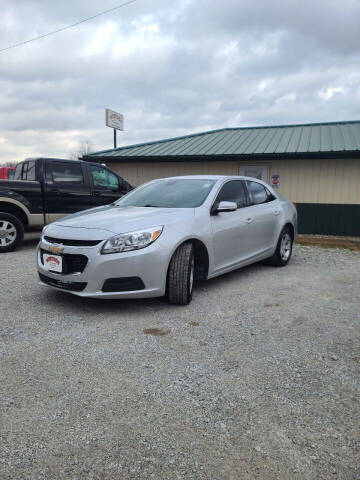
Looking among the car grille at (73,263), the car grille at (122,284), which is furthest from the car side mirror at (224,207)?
the car grille at (73,263)

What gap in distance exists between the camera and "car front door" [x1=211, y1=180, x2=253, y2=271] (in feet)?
14.4

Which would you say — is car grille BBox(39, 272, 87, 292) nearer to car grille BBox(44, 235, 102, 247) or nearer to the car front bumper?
the car front bumper

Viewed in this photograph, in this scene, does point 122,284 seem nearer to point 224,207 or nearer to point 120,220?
point 120,220

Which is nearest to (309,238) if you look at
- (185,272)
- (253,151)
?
(253,151)

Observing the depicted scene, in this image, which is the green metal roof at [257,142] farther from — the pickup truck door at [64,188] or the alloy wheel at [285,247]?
the alloy wheel at [285,247]

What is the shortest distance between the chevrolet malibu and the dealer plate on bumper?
1cm

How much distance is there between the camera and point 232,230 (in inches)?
182

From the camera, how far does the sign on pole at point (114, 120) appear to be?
18297mm

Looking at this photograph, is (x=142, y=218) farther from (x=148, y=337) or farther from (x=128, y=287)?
(x=148, y=337)

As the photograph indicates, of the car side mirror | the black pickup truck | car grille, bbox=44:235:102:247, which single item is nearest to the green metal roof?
the black pickup truck

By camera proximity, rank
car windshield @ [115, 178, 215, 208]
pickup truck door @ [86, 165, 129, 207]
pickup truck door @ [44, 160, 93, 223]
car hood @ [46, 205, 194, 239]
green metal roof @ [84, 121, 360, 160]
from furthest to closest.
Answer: green metal roof @ [84, 121, 360, 160] < pickup truck door @ [86, 165, 129, 207] < pickup truck door @ [44, 160, 93, 223] < car windshield @ [115, 178, 215, 208] < car hood @ [46, 205, 194, 239]

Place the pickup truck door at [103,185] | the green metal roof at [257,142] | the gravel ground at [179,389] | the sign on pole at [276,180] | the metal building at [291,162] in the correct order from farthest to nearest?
the sign on pole at [276,180], the green metal roof at [257,142], the metal building at [291,162], the pickup truck door at [103,185], the gravel ground at [179,389]

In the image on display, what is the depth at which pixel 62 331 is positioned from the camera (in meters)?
3.21

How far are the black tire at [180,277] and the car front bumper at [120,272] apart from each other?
111 mm
